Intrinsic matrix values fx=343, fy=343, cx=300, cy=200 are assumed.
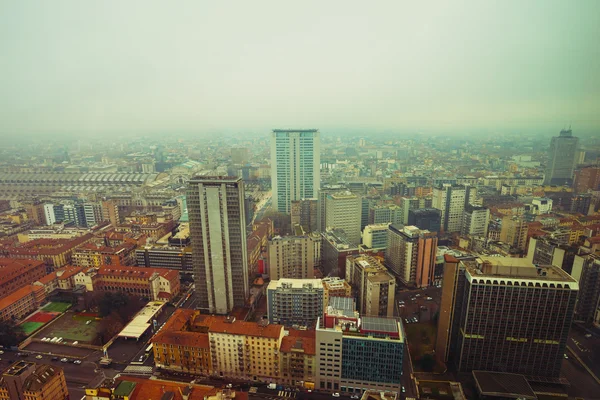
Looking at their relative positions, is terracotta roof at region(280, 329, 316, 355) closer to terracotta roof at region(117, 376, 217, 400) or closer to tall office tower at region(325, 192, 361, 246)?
terracotta roof at region(117, 376, 217, 400)

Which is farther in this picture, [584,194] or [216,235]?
[584,194]

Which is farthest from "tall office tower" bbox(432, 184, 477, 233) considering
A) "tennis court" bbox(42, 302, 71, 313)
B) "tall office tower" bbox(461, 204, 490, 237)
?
"tennis court" bbox(42, 302, 71, 313)

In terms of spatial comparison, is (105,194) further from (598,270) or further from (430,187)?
(598,270)

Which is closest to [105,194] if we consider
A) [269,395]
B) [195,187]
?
[195,187]

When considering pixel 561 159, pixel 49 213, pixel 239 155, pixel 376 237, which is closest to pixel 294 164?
pixel 239 155

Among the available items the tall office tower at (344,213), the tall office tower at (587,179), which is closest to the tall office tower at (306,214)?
the tall office tower at (344,213)

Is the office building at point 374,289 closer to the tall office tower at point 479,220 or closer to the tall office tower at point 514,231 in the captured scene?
the tall office tower at point 514,231

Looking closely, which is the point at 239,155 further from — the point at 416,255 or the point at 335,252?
the point at 416,255
